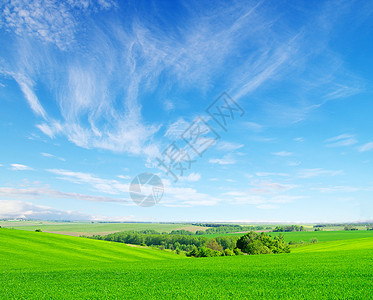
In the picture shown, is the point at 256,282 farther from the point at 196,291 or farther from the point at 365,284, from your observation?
the point at 365,284

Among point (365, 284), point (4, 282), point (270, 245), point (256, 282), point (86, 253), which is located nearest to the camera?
point (365, 284)

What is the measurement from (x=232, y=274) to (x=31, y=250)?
4013 cm

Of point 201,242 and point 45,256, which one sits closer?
point 45,256

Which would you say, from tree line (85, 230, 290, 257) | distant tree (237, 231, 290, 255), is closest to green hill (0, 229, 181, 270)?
distant tree (237, 231, 290, 255)

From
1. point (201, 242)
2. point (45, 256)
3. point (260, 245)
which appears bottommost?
point (201, 242)

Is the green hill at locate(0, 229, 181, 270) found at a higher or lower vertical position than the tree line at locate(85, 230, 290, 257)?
→ higher

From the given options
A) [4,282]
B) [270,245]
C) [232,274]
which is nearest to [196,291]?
[232,274]

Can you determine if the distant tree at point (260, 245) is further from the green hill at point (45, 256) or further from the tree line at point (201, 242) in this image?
the green hill at point (45, 256)

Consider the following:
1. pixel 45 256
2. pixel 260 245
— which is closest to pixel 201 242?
pixel 260 245

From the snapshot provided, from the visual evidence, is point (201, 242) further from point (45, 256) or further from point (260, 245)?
point (45, 256)

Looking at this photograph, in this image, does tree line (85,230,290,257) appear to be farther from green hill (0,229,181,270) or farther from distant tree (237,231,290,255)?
green hill (0,229,181,270)

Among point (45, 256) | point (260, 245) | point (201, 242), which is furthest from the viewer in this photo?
point (201, 242)

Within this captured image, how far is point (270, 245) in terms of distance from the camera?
3233 inches

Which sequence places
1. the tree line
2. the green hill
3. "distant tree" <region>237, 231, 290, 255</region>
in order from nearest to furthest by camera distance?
the green hill → "distant tree" <region>237, 231, 290, 255</region> → the tree line
